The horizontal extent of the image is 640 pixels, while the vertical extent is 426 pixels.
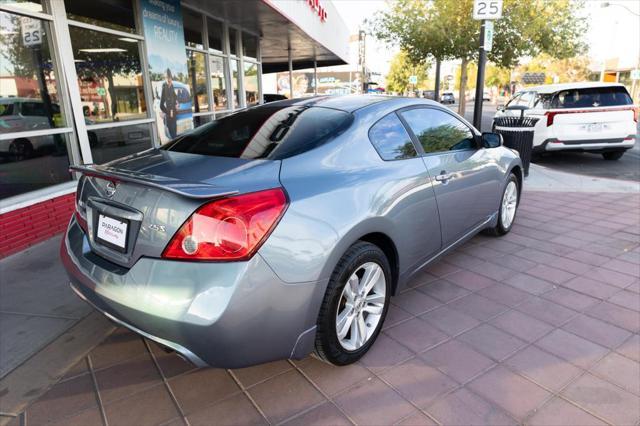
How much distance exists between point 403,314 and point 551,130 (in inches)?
305

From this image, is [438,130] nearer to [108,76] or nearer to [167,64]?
[167,64]

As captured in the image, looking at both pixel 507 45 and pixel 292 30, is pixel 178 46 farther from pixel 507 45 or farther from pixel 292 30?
pixel 507 45

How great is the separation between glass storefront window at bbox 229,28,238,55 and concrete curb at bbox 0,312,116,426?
9160 mm

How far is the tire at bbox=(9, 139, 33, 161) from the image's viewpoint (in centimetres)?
496

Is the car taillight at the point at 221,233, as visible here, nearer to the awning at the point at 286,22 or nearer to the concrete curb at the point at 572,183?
the awning at the point at 286,22

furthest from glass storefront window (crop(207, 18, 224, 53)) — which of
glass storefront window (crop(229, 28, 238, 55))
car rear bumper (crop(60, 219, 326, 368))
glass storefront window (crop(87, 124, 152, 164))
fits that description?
car rear bumper (crop(60, 219, 326, 368))

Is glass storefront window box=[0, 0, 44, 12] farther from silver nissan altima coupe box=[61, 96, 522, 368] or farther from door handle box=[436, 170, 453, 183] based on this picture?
door handle box=[436, 170, 453, 183]

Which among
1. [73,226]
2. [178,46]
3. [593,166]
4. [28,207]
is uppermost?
[178,46]

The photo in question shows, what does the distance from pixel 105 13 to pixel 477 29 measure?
12.9 m

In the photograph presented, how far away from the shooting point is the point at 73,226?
264cm

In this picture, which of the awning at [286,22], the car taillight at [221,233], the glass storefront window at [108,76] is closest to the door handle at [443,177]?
the car taillight at [221,233]

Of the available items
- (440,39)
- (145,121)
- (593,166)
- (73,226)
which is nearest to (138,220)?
(73,226)

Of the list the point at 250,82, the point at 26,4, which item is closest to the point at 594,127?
the point at 250,82

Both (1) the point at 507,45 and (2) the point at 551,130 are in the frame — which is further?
(1) the point at 507,45
